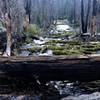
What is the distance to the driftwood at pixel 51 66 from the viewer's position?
4.83m

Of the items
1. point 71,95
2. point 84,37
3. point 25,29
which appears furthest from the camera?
point 25,29

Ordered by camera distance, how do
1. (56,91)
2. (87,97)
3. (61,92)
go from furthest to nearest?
(61,92)
(56,91)
(87,97)

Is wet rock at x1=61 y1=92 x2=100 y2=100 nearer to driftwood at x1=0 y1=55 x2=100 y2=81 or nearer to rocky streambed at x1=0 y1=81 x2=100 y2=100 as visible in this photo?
rocky streambed at x1=0 y1=81 x2=100 y2=100

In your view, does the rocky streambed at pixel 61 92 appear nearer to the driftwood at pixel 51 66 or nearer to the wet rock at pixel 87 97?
the wet rock at pixel 87 97

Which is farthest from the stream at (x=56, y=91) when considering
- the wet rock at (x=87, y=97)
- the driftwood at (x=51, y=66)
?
the driftwood at (x=51, y=66)

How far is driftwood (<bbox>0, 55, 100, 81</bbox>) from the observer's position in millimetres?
4832

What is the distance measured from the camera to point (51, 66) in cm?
482

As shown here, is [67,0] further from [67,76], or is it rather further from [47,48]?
[67,76]

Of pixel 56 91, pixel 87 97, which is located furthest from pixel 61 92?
pixel 87 97

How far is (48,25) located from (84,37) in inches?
462

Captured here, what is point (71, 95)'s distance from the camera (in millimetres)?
5113

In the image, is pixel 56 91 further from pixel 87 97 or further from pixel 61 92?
pixel 87 97

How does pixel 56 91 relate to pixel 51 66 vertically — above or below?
below

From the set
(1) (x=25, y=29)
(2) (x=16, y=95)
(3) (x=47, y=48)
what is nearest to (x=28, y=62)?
(2) (x=16, y=95)
